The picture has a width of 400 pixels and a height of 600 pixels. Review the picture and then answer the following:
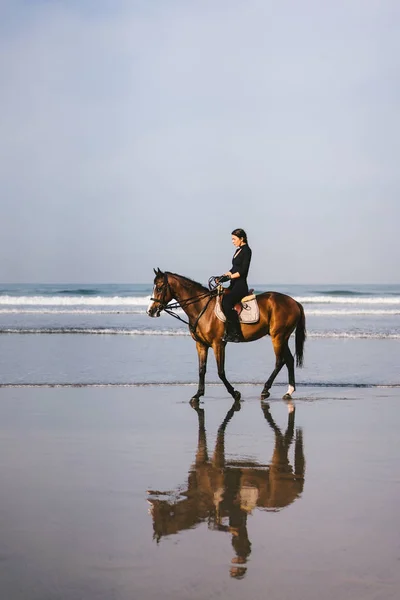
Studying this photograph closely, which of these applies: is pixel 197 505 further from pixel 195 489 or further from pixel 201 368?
pixel 201 368

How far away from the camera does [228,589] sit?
11.6 ft

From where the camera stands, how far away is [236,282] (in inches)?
419

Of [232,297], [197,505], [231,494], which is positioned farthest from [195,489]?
[232,297]

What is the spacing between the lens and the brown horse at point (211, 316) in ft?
35.6

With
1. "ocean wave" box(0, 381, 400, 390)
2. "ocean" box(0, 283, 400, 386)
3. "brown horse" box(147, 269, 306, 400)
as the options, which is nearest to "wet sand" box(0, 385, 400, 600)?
"brown horse" box(147, 269, 306, 400)

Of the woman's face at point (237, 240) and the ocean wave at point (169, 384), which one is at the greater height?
the woman's face at point (237, 240)

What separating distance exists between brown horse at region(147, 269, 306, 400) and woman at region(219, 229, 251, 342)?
5.3 inches

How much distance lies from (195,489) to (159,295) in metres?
5.73

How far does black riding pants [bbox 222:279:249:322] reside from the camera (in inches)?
419

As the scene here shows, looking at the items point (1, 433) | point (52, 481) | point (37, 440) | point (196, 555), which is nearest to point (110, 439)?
point (37, 440)

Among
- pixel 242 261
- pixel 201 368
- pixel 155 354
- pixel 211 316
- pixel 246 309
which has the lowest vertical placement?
pixel 155 354

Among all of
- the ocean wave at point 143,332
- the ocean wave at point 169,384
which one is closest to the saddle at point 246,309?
the ocean wave at point 169,384

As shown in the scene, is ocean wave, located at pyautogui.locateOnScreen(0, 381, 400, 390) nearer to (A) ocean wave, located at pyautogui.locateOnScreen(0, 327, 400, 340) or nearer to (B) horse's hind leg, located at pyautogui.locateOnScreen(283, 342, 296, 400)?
(B) horse's hind leg, located at pyautogui.locateOnScreen(283, 342, 296, 400)

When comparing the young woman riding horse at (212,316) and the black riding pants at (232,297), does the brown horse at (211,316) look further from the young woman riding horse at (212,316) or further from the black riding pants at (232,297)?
the black riding pants at (232,297)
